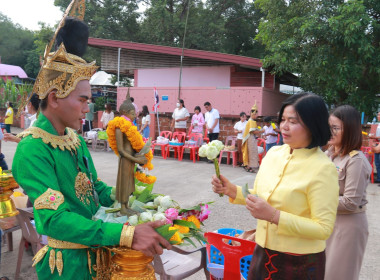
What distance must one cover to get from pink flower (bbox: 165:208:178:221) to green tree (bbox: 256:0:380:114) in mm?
9534

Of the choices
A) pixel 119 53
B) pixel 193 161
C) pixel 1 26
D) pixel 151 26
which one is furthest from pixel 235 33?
pixel 1 26

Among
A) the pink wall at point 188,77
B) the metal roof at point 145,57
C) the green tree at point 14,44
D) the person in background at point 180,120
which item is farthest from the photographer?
the green tree at point 14,44

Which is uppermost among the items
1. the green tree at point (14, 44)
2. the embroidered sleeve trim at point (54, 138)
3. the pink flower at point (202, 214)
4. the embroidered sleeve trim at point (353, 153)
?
the green tree at point (14, 44)

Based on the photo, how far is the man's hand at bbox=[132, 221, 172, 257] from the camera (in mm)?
1521

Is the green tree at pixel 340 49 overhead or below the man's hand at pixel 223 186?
overhead

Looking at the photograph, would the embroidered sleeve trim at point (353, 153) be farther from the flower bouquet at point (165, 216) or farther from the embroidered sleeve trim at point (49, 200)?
the embroidered sleeve trim at point (49, 200)

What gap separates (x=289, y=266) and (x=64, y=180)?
52.3 inches

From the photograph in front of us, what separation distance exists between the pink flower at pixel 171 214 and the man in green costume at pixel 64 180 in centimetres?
20

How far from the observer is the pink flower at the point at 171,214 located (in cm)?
177

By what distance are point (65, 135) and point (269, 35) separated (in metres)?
12.5

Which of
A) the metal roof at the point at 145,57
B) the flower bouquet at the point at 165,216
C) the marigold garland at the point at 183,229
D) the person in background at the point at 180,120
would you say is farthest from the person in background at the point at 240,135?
the marigold garland at the point at 183,229

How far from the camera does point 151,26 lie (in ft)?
72.8

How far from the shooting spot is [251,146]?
9.87m

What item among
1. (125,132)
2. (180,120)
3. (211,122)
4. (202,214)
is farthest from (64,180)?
(180,120)
